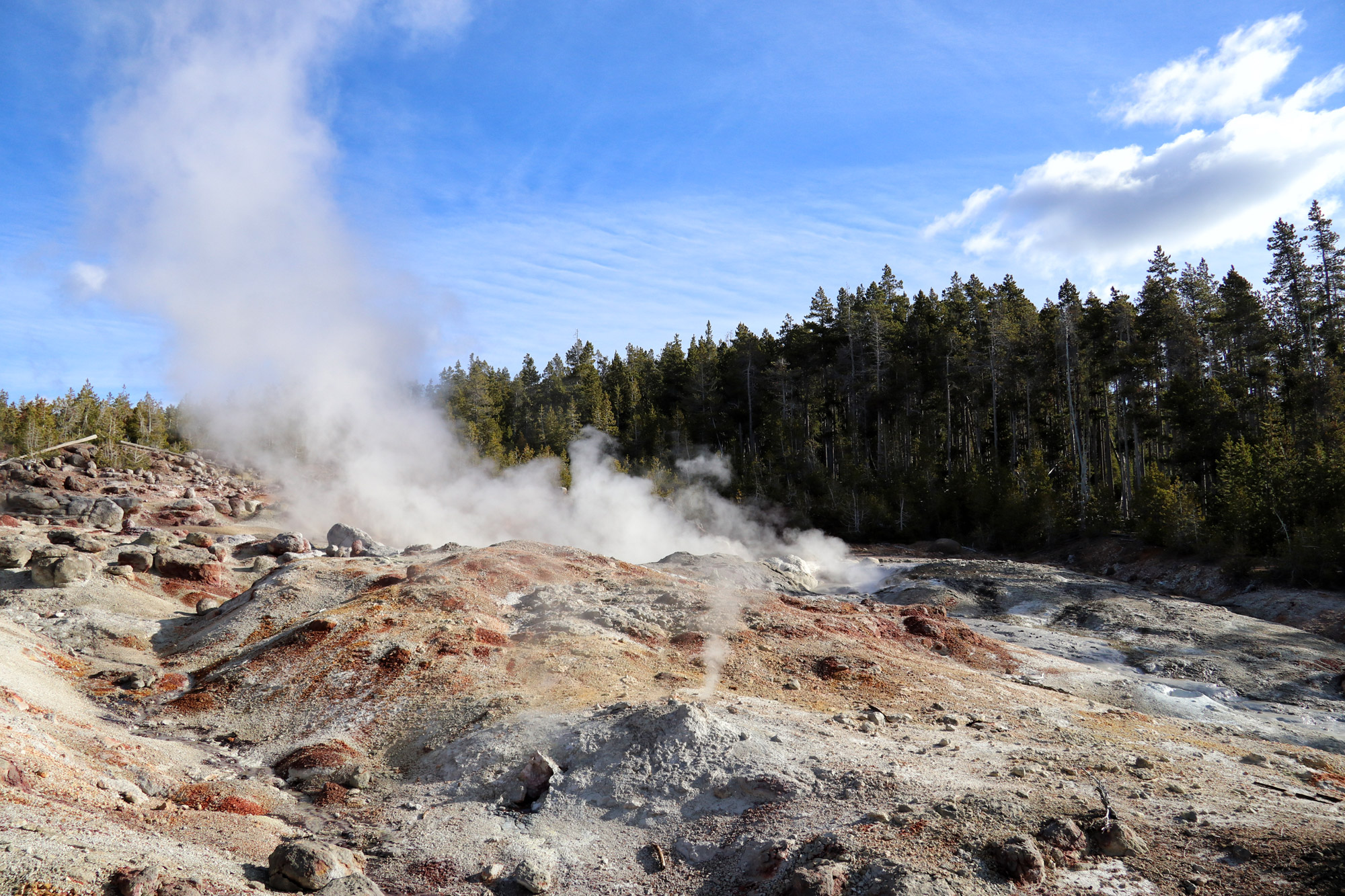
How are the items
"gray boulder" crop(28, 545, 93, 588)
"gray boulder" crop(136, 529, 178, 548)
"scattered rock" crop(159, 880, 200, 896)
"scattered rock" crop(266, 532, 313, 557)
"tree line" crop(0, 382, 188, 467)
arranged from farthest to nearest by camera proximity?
"tree line" crop(0, 382, 188, 467), "scattered rock" crop(266, 532, 313, 557), "gray boulder" crop(136, 529, 178, 548), "gray boulder" crop(28, 545, 93, 588), "scattered rock" crop(159, 880, 200, 896)

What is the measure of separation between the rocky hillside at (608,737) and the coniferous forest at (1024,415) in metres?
13.4

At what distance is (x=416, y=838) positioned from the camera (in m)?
8.73

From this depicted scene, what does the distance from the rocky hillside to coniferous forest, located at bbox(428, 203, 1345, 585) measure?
13.4 metres

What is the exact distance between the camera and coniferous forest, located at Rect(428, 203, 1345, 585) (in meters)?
32.7

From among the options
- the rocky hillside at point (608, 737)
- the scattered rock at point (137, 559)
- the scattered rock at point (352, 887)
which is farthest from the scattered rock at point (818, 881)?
the scattered rock at point (137, 559)

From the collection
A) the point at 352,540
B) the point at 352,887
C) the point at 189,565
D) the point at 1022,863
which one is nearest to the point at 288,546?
the point at 352,540

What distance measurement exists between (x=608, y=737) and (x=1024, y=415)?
5259 cm

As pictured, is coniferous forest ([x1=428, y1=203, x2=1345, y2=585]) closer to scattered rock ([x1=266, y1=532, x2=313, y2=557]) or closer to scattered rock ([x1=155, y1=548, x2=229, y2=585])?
scattered rock ([x1=266, y1=532, x2=313, y2=557])

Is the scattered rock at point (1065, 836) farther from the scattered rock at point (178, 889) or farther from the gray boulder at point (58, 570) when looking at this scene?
the gray boulder at point (58, 570)

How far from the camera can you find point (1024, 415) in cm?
5506

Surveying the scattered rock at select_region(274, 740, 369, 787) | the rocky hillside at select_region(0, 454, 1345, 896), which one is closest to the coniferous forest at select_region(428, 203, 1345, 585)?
the rocky hillside at select_region(0, 454, 1345, 896)

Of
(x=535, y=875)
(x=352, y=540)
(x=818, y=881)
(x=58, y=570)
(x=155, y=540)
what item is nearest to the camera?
(x=818, y=881)

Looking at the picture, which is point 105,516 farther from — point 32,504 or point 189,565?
point 189,565

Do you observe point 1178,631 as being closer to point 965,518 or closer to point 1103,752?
point 1103,752
